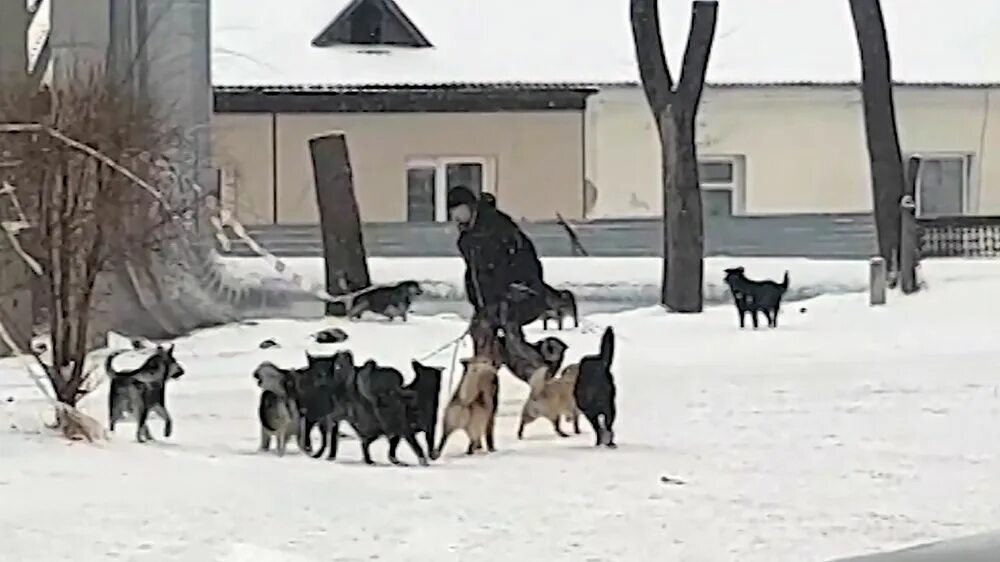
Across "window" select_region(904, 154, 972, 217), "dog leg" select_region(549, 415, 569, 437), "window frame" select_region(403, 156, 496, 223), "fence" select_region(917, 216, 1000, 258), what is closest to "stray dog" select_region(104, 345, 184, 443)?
"dog leg" select_region(549, 415, 569, 437)

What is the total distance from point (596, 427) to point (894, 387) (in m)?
2.18

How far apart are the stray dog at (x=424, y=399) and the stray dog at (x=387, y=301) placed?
6.30 metres

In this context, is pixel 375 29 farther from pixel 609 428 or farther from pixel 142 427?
pixel 609 428

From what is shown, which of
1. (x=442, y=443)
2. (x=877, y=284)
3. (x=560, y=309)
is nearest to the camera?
(x=442, y=443)

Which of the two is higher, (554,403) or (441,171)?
(441,171)

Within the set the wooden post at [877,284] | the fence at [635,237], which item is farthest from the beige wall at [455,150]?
the wooden post at [877,284]

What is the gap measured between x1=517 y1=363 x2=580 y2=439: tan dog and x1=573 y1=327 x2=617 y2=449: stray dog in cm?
6

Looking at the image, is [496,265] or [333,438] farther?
[496,265]

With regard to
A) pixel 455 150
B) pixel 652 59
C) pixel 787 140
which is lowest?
pixel 455 150

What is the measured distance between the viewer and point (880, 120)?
15.9 metres

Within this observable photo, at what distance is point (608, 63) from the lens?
2166 cm

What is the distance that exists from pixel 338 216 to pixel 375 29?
8292 mm

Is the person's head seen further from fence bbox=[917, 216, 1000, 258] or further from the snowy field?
fence bbox=[917, 216, 1000, 258]

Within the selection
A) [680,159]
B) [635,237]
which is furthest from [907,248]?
[635,237]
